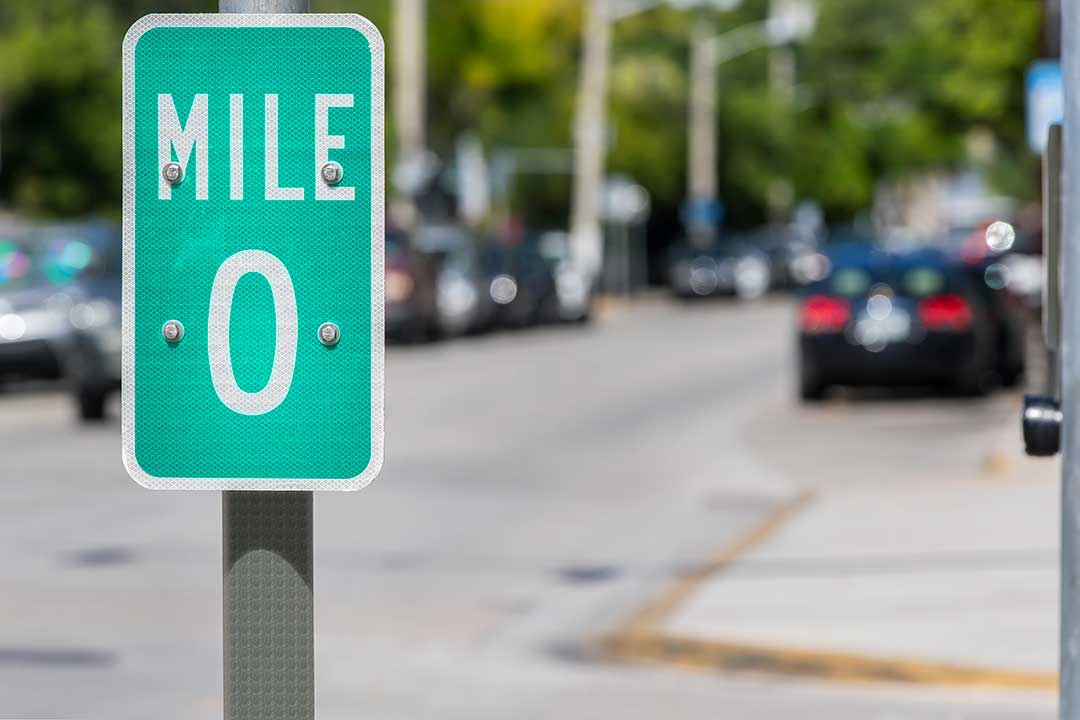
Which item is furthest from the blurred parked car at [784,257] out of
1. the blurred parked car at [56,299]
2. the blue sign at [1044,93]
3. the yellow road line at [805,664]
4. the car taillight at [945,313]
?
the yellow road line at [805,664]

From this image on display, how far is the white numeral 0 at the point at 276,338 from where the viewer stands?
3650mm

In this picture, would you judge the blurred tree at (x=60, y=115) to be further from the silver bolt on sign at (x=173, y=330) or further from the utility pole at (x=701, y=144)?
the silver bolt on sign at (x=173, y=330)

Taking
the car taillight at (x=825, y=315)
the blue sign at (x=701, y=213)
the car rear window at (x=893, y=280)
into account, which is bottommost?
the car taillight at (x=825, y=315)

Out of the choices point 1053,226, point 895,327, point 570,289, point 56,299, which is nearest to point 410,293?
point 570,289

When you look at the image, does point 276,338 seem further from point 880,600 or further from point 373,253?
point 880,600

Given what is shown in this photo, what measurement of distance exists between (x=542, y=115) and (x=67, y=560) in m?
49.9

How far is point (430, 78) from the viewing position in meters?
60.4

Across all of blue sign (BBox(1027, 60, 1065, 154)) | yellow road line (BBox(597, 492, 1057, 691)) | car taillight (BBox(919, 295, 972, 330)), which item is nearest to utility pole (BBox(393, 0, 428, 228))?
car taillight (BBox(919, 295, 972, 330))

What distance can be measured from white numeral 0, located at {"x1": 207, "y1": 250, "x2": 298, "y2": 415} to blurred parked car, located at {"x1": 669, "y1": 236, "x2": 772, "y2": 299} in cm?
5280

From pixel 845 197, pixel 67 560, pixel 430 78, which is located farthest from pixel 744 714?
pixel 845 197

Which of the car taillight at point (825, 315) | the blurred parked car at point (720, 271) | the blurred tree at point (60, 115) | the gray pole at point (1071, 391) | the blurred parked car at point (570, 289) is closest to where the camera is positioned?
the gray pole at point (1071, 391)

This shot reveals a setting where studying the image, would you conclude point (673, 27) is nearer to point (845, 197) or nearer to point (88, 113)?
point (845, 197)

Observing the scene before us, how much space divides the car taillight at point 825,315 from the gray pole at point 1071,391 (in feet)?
63.9

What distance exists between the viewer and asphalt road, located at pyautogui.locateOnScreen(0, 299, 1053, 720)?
8891 mm
